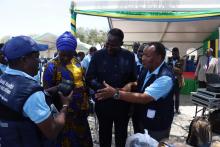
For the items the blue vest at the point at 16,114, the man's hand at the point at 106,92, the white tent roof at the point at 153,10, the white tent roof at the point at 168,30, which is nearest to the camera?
the blue vest at the point at 16,114

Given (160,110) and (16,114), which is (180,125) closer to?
(160,110)

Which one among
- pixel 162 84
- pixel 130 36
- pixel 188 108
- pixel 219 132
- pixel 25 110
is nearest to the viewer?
pixel 25 110

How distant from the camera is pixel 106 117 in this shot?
11.6 ft

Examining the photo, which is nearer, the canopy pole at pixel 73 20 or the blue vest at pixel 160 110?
the blue vest at pixel 160 110

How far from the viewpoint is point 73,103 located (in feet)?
10.4

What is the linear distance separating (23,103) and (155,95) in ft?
3.95

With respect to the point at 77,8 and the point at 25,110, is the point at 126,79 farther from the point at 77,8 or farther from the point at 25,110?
the point at 77,8

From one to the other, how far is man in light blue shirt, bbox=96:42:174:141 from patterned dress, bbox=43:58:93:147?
0.33 metres

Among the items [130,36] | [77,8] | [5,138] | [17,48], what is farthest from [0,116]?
Answer: [130,36]

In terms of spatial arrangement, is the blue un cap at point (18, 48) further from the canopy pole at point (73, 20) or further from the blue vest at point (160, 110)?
the canopy pole at point (73, 20)

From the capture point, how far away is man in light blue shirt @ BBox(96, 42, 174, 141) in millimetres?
2744

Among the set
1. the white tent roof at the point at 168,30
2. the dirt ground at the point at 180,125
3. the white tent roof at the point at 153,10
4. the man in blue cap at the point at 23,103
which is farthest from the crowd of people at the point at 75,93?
the white tent roof at the point at 168,30

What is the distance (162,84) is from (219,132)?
375cm

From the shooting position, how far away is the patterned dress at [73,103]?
10.3ft
